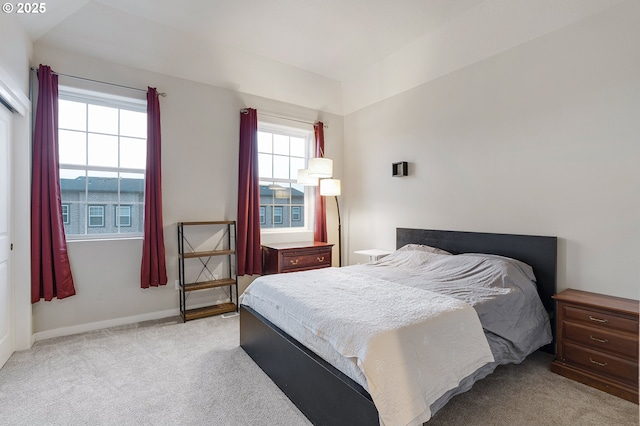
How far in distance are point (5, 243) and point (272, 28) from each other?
3.15 m

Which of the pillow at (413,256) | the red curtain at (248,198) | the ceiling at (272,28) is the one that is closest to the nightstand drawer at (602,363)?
the pillow at (413,256)

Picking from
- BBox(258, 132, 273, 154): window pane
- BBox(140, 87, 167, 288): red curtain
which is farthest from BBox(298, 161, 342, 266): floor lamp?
BBox(140, 87, 167, 288): red curtain

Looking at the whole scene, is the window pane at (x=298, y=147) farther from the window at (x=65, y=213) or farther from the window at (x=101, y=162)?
the window at (x=65, y=213)

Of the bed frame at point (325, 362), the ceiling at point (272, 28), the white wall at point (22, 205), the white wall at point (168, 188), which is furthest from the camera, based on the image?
the white wall at point (168, 188)

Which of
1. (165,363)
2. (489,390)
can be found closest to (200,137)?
(165,363)

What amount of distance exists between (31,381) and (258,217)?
2.54 meters

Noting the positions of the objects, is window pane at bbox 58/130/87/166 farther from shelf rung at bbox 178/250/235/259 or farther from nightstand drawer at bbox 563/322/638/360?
nightstand drawer at bbox 563/322/638/360

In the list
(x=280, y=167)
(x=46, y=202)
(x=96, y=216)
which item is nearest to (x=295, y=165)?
(x=280, y=167)

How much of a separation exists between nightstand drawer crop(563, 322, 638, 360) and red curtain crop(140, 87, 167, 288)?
382 centimetres

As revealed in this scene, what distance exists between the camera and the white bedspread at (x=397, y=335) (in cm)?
151

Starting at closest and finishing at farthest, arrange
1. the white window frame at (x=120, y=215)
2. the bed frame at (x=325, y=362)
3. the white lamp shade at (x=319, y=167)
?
the bed frame at (x=325, y=362) → the white window frame at (x=120, y=215) → the white lamp shade at (x=319, y=167)

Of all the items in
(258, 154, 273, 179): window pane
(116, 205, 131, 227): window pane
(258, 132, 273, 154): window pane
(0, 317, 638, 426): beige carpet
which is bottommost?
(0, 317, 638, 426): beige carpet

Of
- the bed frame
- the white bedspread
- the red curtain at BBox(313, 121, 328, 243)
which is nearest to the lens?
the white bedspread

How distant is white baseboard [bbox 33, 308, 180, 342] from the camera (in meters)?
3.05
